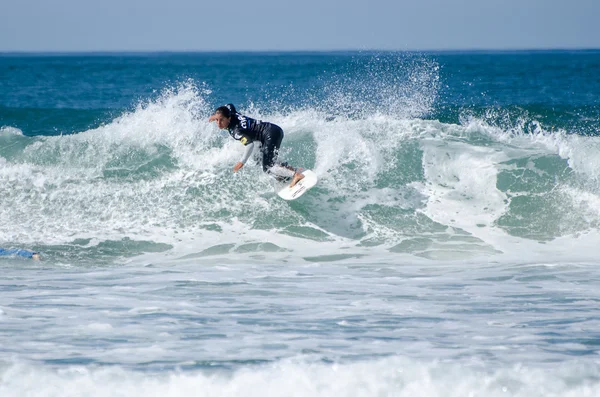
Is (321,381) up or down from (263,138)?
down

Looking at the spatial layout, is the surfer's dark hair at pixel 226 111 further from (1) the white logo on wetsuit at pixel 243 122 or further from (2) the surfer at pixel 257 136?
(1) the white logo on wetsuit at pixel 243 122

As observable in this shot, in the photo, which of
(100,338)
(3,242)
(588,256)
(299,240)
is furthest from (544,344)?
(3,242)

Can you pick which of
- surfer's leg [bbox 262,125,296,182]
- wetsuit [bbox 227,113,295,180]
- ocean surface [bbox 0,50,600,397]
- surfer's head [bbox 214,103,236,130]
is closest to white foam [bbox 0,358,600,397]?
ocean surface [bbox 0,50,600,397]

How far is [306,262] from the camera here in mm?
9805

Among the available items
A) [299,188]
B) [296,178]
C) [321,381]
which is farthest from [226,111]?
[321,381]

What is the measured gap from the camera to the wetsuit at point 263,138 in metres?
10.1

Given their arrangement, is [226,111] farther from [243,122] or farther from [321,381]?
[321,381]

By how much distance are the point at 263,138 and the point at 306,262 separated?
1.87m

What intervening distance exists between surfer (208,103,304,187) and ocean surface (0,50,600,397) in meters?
0.99

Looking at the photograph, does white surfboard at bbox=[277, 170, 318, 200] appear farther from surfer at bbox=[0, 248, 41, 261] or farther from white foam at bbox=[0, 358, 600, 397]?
white foam at bbox=[0, 358, 600, 397]

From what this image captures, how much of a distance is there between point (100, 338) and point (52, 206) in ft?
21.3

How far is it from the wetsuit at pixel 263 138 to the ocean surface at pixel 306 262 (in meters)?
1.05

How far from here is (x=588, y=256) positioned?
9.70 meters

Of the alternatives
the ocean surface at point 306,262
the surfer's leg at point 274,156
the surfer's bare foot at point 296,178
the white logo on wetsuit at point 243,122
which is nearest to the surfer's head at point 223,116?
the white logo on wetsuit at point 243,122
